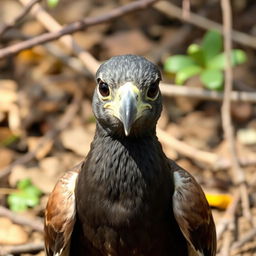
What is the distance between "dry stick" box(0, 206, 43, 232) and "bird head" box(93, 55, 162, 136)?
5.21 feet

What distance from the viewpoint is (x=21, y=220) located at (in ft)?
17.9

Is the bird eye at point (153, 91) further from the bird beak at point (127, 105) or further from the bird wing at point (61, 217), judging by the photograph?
the bird wing at point (61, 217)

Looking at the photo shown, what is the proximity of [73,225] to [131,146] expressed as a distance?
1.86ft

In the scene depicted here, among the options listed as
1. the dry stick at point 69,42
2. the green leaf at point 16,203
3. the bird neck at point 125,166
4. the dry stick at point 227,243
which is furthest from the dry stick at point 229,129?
the bird neck at point 125,166

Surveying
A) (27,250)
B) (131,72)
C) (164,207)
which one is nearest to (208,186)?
(27,250)

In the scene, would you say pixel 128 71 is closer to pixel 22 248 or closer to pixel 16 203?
pixel 22 248

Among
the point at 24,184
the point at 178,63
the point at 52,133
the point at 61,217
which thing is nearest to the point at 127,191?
the point at 61,217

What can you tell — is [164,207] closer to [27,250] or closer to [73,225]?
[73,225]

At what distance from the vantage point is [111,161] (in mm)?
4141

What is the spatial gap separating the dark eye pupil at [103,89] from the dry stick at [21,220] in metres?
1.71

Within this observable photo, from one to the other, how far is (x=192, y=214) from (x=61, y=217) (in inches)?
28.0

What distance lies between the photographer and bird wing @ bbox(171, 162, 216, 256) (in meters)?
4.27

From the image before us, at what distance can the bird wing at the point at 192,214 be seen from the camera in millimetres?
4273

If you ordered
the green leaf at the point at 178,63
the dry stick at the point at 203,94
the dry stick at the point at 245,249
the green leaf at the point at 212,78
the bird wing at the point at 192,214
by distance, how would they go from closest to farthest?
the bird wing at the point at 192,214, the dry stick at the point at 245,249, the green leaf at the point at 212,78, the green leaf at the point at 178,63, the dry stick at the point at 203,94
